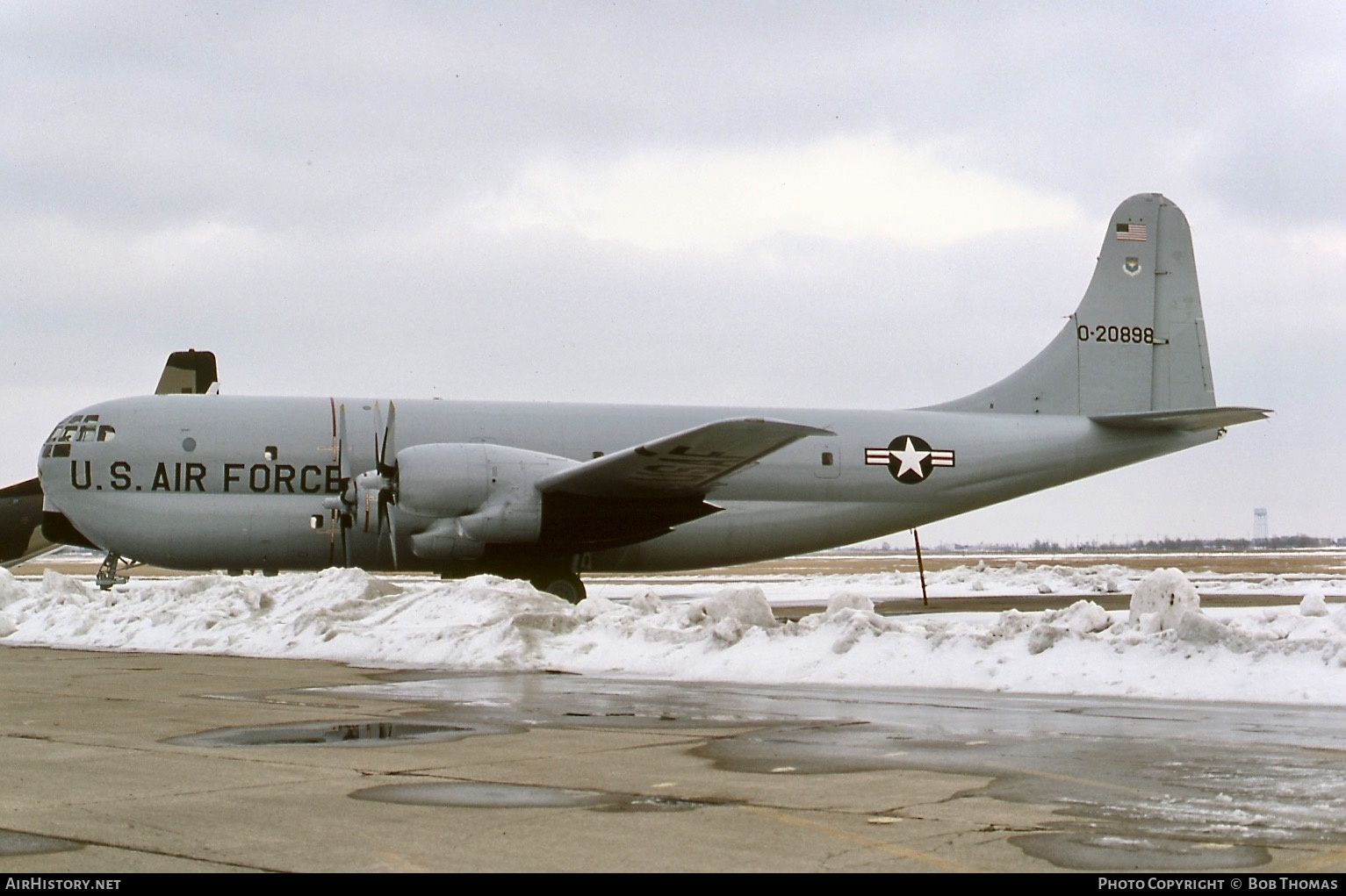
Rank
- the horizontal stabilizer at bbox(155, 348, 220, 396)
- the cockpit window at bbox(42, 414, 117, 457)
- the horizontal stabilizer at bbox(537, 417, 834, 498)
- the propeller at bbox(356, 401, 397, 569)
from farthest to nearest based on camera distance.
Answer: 1. the horizontal stabilizer at bbox(155, 348, 220, 396)
2. the cockpit window at bbox(42, 414, 117, 457)
3. the propeller at bbox(356, 401, 397, 569)
4. the horizontal stabilizer at bbox(537, 417, 834, 498)

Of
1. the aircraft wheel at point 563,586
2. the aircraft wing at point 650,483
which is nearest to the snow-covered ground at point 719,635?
the aircraft wing at point 650,483

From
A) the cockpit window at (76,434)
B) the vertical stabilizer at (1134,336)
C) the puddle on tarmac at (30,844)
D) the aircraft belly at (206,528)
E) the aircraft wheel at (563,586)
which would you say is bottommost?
the puddle on tarmac at (30,844)

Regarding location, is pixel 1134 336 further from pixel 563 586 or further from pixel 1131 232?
pixel 563 586

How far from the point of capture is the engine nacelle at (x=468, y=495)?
21344mm

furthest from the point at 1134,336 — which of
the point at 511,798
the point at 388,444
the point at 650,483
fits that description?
the point at 511,798

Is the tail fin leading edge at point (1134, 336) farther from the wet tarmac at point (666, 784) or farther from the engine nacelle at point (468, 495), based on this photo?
the wet tarmac at point (666, 784)

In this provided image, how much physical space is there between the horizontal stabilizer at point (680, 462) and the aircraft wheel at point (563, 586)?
1926 millimetres

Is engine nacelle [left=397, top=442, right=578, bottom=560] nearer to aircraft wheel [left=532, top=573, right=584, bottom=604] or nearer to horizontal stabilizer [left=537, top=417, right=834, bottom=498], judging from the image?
horizontal stabilizer [left=537, top=417, right=834, bottom=498]

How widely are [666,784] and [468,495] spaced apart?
15188 mm

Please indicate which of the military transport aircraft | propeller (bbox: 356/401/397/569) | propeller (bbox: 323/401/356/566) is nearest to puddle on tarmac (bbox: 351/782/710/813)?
A: the military transport aircraft

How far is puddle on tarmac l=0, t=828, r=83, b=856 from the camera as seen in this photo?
198 inches

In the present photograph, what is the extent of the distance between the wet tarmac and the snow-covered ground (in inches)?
43.4

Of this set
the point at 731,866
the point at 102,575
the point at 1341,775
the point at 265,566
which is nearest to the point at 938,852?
the point at 731,866

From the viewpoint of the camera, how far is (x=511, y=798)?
625 cm
